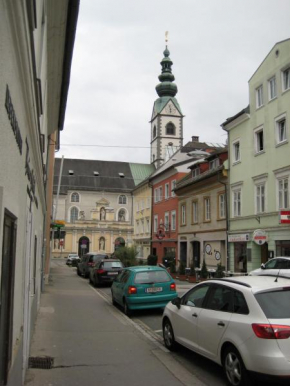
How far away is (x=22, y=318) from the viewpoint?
235 inches

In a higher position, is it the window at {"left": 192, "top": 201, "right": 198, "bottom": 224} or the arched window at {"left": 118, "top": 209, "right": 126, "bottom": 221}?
the arched window at {"left": 118, "top": 209, "right": 126, "bottom": 221}

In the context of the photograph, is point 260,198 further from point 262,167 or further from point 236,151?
point 236,151

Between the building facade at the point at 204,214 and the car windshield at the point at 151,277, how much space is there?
45.7 ft

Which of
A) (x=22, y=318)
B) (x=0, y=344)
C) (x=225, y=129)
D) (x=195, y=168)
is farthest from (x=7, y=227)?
(x=195, y=168)

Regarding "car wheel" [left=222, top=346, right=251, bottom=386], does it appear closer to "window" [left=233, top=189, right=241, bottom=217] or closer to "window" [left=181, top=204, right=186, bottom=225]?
"window" [left=233, top=189, right=241, bottom=217]

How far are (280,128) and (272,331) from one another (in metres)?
20.0

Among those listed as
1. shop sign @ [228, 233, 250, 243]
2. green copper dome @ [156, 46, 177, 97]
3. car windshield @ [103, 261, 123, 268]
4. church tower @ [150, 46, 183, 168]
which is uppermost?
green copper dome @ [156, 46, 177, 97]

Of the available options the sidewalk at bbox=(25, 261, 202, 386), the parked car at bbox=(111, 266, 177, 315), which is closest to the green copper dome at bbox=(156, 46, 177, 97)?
the parked car at bbox=(111, 266, 177, 315)

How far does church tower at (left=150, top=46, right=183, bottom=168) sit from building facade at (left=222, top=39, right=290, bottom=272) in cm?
5962

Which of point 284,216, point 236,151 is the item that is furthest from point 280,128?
point 284,216

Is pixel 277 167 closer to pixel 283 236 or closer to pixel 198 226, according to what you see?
pixel 283 236

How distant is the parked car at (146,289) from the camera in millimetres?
12836

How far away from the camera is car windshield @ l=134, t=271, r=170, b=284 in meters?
13.1

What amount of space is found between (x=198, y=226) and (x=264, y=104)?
12.0 metres
